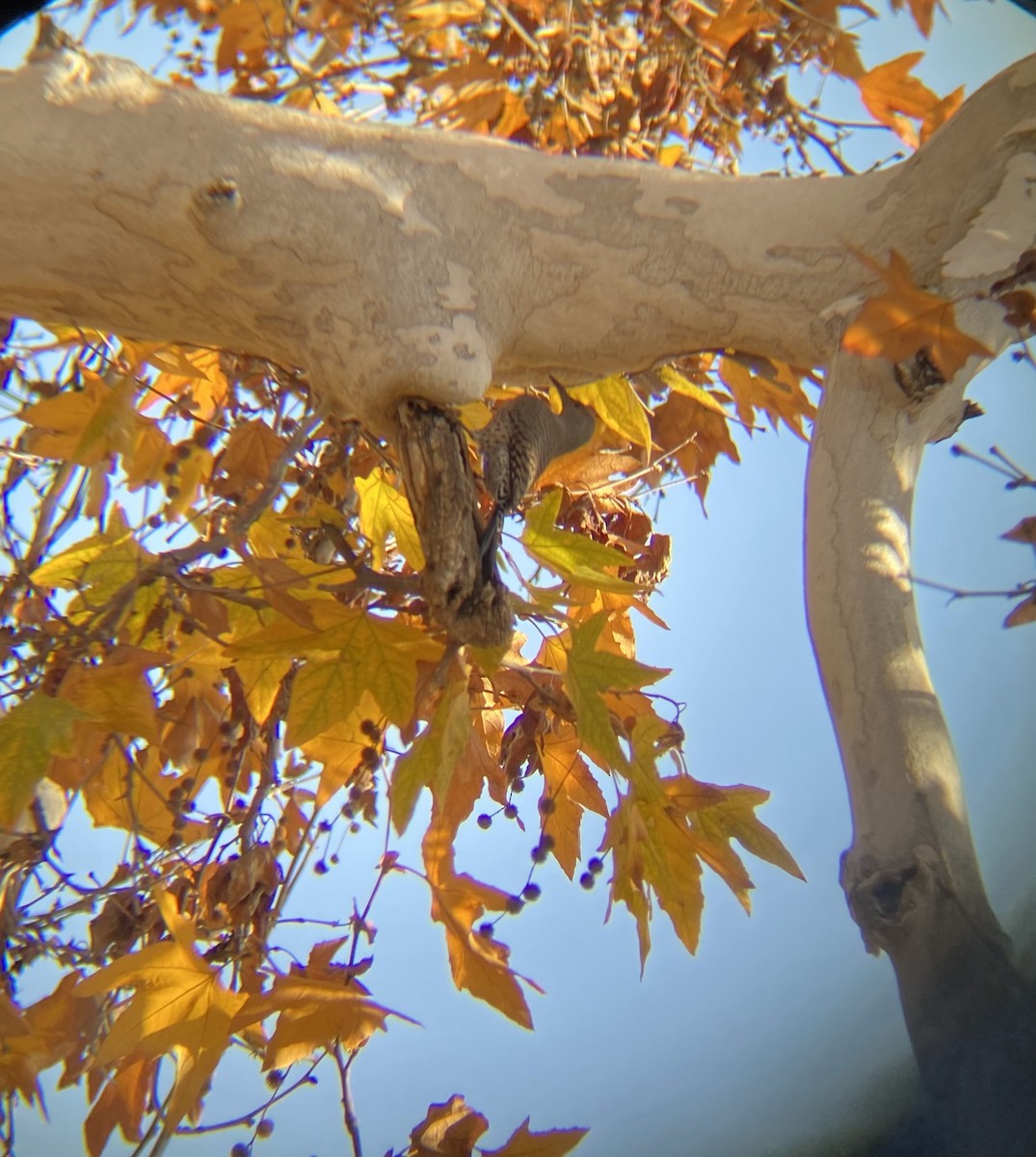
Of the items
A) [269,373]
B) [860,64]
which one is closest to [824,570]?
[269,373]

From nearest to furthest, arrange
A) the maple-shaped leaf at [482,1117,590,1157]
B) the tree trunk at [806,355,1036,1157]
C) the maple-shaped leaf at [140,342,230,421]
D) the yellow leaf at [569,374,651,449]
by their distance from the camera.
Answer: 1. the tree trunk at [806,355,1036,1157]
2. the maple-shaped leaf at [482,1117,590,1157]
3. the yellow leaf at [569,374,651,449]
4. the maple-shaped leaf at [140,342,230,421]

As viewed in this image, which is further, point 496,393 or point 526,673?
point 496,393

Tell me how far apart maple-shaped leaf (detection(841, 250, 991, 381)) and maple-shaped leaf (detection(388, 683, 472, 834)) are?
0.97ft

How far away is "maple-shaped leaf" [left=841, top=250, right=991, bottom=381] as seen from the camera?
1.45ft

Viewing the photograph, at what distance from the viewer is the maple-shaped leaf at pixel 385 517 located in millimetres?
687

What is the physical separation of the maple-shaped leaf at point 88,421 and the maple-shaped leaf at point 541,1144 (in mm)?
547

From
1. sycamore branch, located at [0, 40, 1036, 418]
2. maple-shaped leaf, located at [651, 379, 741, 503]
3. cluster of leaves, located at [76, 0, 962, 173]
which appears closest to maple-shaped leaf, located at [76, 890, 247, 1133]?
sycamore branch, located at [0, 40, 1036, 418]

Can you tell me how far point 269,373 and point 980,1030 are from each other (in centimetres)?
81

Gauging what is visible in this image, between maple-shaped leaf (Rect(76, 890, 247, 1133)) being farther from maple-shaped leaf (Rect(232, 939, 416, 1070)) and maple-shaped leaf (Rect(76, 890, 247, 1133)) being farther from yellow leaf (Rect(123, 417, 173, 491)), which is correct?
yellow leaf (Rect(123, 417, 173, 491))

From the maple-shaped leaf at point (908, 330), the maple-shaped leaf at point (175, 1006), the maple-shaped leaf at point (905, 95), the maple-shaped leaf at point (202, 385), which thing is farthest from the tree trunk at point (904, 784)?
the maple-shaped leaf at point (202, 385)

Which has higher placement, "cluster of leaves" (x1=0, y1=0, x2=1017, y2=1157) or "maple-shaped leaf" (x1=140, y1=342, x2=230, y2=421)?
"maple-shaped leaf" (x1=140, y1=342, x2=230, y2=421)

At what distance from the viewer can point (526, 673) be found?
655 mm

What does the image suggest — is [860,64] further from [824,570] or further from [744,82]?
[824,570]

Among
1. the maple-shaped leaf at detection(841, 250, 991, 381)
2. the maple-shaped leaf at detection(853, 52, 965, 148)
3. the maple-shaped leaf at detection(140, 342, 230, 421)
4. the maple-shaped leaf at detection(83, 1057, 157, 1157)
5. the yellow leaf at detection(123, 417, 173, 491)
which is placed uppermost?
the maple-shaped leaf at detection(853, 52, 965, 148)
